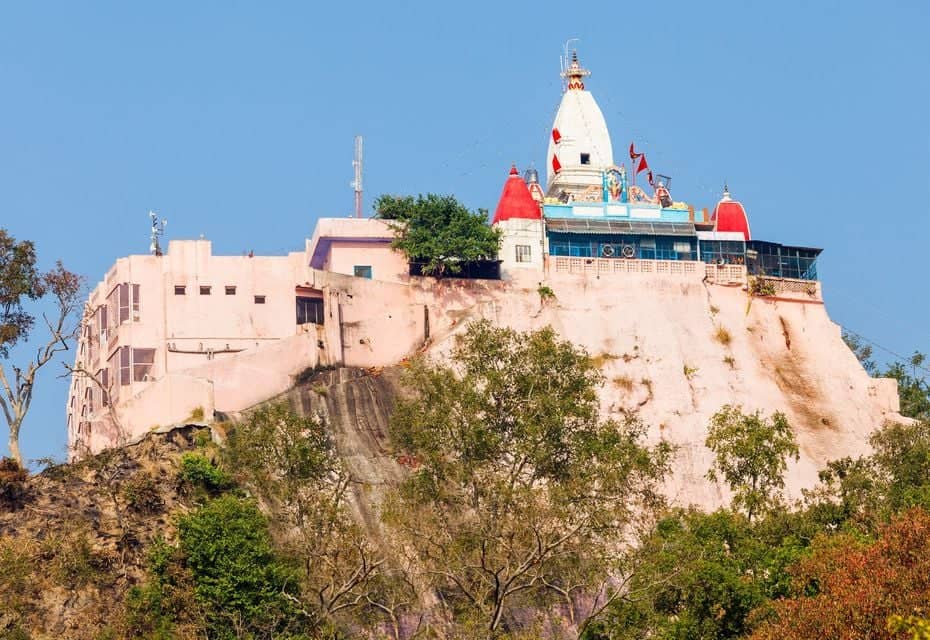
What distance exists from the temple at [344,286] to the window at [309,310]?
0.18ft

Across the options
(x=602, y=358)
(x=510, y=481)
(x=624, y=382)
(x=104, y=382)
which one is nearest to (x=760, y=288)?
(x=602, y=358)

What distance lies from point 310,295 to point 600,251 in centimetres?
1354

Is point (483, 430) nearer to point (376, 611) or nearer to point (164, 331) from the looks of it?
point (376, 611)

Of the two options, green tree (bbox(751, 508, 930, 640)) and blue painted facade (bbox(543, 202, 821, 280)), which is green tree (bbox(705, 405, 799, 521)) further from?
blue painted facade (bbox(543, 202, 821, 280))

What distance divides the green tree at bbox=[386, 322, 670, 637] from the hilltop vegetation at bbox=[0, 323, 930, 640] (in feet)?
0.24

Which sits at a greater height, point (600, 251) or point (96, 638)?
point (600, 251)

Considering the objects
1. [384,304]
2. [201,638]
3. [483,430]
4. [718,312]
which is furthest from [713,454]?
[201,638]

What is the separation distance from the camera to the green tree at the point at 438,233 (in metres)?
82.1

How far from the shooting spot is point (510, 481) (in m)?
58.9

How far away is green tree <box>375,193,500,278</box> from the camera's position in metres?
82.1

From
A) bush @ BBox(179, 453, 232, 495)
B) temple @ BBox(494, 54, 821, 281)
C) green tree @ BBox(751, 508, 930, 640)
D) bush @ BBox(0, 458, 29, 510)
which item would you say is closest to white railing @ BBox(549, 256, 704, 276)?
temple @ BBox(494, 54, 821, 281)

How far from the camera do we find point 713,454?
78500 millimetres

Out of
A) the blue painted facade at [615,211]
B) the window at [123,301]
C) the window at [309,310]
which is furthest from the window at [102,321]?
the blue painted facade at [615,211]

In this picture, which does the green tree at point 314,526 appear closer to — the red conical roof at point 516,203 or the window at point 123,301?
the window at point 123,301
